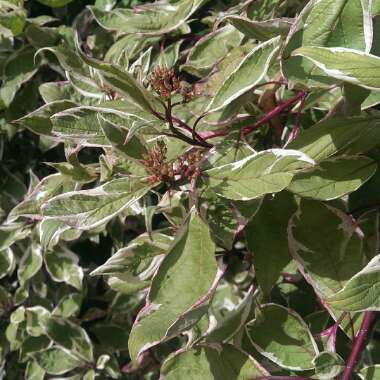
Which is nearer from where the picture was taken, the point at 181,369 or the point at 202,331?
the point at 181,369

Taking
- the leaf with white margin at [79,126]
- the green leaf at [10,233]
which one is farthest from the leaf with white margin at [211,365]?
the green leaf at [10,233]

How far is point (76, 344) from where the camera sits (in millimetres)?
1609

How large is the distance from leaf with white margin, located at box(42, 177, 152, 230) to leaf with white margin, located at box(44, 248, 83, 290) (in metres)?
0.69

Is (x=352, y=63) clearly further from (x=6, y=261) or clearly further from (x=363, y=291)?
(x=6, y=261)

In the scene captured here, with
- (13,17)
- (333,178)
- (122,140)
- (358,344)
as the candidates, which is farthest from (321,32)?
(13,17)

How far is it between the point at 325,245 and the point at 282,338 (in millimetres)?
174

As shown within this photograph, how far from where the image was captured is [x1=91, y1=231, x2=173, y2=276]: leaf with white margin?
96cm

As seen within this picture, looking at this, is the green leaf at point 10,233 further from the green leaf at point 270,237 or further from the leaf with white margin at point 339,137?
the leaf with white margin at point 339,137

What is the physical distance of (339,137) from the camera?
2.72 ft

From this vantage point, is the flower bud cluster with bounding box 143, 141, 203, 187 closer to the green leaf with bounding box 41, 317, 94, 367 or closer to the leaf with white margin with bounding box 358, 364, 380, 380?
the leaf with white margin with bounding box 358, 364, 380, 380

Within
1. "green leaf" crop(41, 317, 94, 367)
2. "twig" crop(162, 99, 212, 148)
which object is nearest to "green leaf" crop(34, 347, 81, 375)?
"green leaf" crop(41, 317, 94, 367)

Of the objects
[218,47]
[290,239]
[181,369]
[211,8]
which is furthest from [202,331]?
[211,8]

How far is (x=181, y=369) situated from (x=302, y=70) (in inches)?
18.5

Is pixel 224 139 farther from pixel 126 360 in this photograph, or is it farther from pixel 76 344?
pixel 126 360
